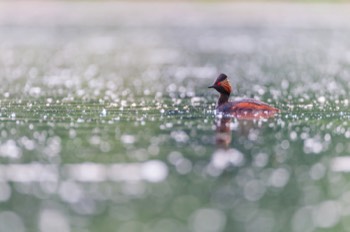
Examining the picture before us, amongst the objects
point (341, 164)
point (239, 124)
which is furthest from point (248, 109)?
point (341, 164)

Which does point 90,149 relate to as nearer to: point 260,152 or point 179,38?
point 260,152

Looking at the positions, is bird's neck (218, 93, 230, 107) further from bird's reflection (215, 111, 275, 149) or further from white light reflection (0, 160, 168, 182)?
white light reflection (0, 160, 168, 182)

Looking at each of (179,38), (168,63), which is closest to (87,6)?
(179,38)

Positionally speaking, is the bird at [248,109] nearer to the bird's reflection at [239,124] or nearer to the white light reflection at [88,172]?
the bird's reflection at [239,124]

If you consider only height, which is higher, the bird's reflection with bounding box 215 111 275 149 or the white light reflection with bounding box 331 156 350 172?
the bird's reflection with bounding box 215 111 275 149

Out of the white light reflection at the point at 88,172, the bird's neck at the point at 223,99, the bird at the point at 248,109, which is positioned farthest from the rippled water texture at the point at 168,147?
the bird's neck at the point at 223,99

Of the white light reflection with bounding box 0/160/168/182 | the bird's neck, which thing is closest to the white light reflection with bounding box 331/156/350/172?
the white light reflection with bounding box 0/160/168/182
